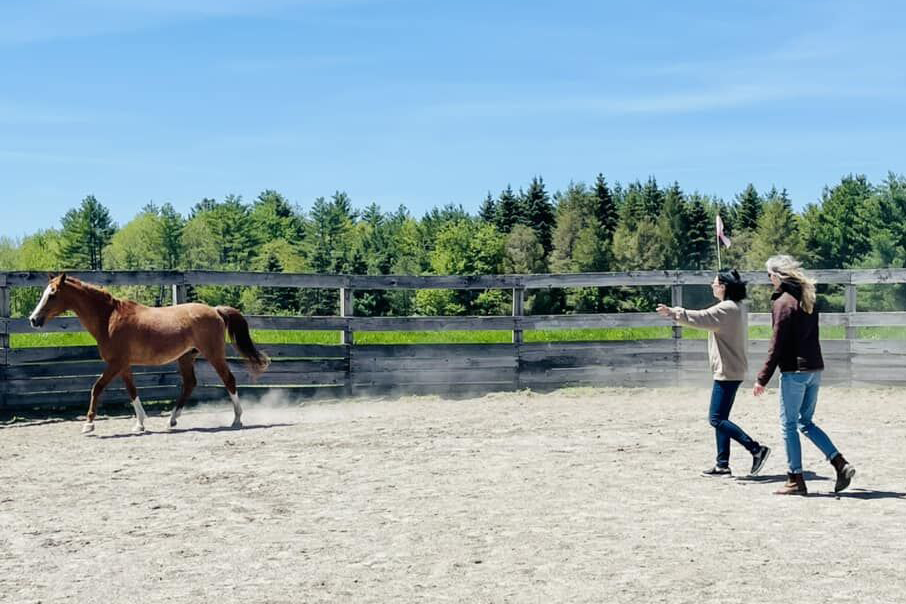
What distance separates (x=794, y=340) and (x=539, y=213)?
273 feet

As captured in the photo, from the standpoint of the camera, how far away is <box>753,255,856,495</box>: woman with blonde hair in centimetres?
651

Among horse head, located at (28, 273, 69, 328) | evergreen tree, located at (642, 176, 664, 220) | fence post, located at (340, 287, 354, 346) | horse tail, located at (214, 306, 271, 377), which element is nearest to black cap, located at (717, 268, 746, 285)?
horse tail, located at (214, 306, 271, 377)

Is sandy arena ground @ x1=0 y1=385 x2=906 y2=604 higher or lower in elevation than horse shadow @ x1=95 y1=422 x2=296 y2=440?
higher

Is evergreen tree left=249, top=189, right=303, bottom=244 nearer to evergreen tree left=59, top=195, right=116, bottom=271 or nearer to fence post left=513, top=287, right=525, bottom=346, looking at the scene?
evergreen tree left=59, top=195, right=116, bottom=271

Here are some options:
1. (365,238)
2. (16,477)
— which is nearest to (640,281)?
(16,477)

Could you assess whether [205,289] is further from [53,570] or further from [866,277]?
[53,570]

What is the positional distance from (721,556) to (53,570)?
3.50m

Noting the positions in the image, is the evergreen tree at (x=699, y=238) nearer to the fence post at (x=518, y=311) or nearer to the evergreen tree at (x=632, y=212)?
the evergreen tree at (x=632, y=212)

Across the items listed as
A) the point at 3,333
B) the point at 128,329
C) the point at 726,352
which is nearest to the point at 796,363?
the point at 726,352

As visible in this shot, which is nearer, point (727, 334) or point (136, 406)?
point (727, 334)

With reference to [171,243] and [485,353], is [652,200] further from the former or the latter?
[485,353]

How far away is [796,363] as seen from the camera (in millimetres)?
6512

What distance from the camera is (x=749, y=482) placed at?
23.3ft

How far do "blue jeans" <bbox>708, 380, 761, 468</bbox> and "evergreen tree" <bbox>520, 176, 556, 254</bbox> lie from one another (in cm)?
7993
